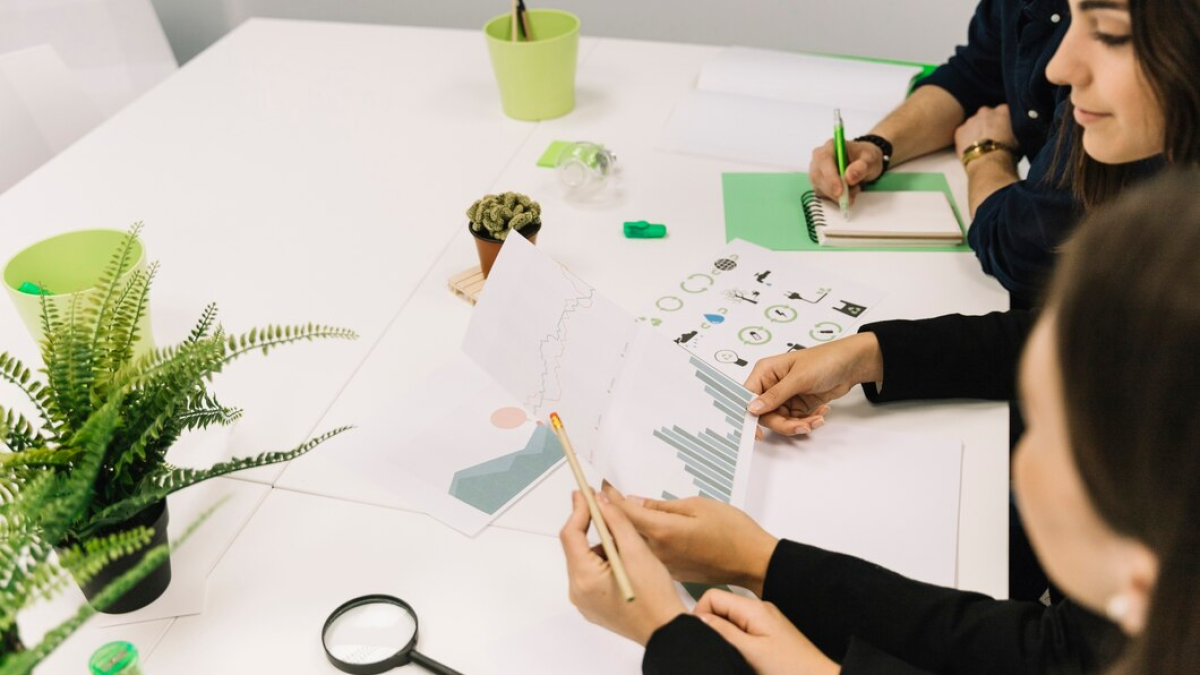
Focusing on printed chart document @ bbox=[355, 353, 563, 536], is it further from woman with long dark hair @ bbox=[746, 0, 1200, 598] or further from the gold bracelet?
the gold bracelet

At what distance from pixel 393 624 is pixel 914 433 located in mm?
537

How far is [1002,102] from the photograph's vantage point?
1548 mm

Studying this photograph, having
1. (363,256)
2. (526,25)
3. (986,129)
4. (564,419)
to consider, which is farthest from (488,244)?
(986,129)

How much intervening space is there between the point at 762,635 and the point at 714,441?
21cm

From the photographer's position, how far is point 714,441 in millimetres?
930

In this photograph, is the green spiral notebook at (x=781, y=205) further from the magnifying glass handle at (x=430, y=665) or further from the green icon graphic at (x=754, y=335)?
the magnifying glass handle at (x=430, y=665)

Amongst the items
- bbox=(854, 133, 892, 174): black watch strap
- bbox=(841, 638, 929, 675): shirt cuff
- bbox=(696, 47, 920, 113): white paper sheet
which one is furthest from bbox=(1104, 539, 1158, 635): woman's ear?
bbox=(696, 47, 920, 113): white paper sheet

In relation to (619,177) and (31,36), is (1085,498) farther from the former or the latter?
(31,36)

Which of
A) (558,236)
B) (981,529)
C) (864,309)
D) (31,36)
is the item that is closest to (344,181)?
(558,236)

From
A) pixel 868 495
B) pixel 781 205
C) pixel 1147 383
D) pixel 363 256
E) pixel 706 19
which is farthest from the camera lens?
pixel 706 19

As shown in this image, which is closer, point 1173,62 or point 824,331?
point 1173,62

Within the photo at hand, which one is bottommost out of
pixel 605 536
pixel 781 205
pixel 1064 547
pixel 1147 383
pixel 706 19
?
pixel 706 19

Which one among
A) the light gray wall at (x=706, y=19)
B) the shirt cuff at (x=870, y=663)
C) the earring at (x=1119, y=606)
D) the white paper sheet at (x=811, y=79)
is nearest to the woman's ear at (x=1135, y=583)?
the earring at (x=1119, y=606)

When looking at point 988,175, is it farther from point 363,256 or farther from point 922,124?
point 363,256
